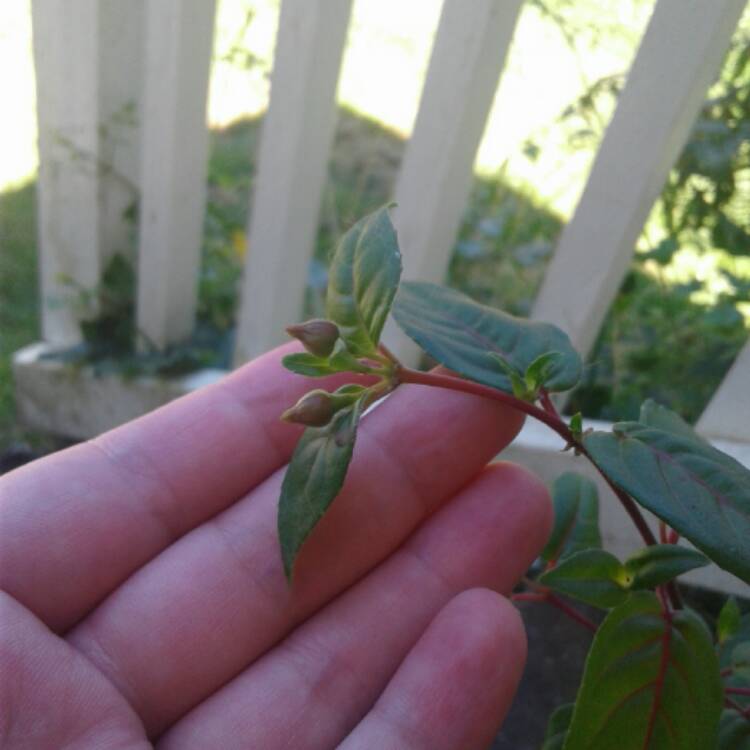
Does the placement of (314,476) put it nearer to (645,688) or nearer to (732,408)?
(645,688)

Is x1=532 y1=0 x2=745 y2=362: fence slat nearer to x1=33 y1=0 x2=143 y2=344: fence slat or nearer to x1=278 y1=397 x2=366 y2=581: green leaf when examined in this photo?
x1=278 y1=397 x2=366 y2=581: green leaf

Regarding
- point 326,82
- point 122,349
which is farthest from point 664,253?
point 122,349

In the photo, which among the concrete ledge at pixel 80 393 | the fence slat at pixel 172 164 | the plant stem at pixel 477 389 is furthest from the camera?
the concrete ledge at pixel 80 393

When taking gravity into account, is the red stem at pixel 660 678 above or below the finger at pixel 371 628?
above

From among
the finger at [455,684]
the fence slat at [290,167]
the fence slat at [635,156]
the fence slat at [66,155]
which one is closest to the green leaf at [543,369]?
the finger at [455,684]

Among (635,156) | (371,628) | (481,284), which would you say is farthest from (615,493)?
(481,284)

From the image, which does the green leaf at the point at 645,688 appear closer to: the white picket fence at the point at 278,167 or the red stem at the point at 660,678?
the red stem at the point at 660,678

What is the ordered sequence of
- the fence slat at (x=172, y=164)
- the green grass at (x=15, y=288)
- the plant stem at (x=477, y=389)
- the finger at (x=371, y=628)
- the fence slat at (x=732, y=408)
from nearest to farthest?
1. the plant stem at (x=477, y=389)
2. the finger at (x=371, y=628)
3. the fence slat at (x=732, y=408)
4. the fence slat at (x=172, y=164)
5. the green grass at (x=15, y=288)
